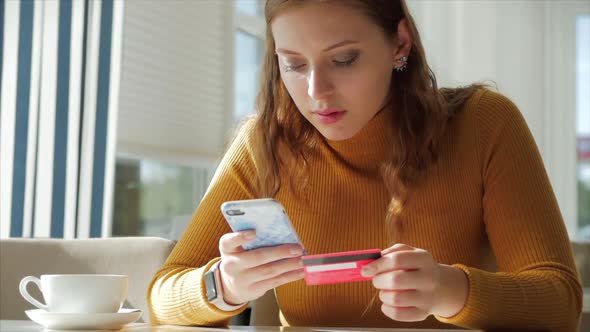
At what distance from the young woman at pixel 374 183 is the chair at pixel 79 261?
0.09 meters

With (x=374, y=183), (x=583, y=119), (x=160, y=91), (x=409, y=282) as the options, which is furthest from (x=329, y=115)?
(x=583, y=119)

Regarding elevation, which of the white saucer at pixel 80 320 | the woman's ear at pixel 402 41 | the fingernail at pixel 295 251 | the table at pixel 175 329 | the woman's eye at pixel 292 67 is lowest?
the table at pixel 175 329

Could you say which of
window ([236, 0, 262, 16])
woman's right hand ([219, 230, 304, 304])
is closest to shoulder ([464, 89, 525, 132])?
woman's right hand ([219, 230, 304, 304])

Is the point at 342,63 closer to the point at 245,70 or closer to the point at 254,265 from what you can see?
the point at 254,265

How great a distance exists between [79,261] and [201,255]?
252 millimetres

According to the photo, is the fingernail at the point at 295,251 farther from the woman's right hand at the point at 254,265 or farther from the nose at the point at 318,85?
the nose at the point at 318,85

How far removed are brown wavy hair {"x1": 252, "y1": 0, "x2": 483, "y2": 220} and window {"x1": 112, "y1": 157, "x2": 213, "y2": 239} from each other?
239cm

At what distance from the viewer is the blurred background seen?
3373 mm

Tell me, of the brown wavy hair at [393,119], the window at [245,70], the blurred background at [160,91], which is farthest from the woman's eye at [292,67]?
the window at [245,70]

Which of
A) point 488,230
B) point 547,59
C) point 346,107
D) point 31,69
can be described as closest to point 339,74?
point 346,107

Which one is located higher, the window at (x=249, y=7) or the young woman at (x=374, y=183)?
the window at (x=249, y=7)

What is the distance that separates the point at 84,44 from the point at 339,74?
236 centimetres

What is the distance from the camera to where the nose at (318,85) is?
4.58 feet

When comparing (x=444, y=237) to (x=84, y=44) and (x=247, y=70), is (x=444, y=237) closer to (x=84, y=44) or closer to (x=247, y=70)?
(x=84, y=44)
